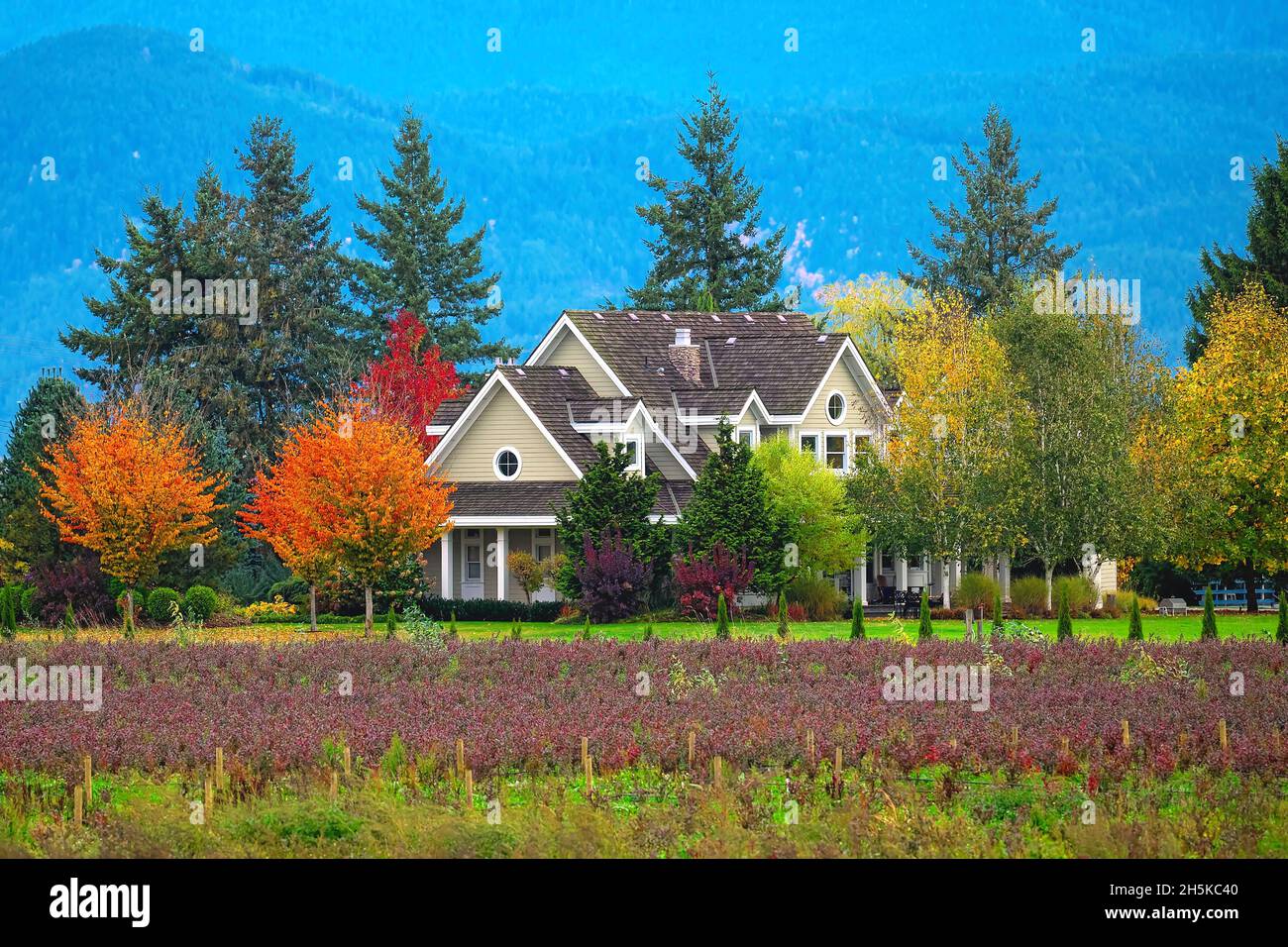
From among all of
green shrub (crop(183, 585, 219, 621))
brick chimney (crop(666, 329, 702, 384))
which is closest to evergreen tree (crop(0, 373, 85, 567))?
green shrub (crop(183, 585, 219, 621))

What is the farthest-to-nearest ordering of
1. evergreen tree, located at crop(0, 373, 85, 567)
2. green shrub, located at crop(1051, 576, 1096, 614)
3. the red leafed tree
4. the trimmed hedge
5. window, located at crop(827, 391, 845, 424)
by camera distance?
1. the red leafed tree
2. window, located at crop(827, 391, 845, 424)
3. green shrub, located at crop(1051, 576, 1096, 614)
4. evergreen tree, located at crop(0, 373, 85, 567)
5. the trimmed hedge

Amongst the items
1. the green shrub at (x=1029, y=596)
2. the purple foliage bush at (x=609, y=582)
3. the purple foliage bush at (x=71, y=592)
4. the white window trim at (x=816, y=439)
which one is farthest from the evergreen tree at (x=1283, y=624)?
the purple foliage bush at (x=71, y=592)

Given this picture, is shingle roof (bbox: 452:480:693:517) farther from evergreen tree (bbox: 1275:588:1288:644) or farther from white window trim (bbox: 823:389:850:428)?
evergreen tree (bbox: 1275:588:1288:644)

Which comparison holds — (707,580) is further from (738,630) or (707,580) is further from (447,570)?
(447,570)

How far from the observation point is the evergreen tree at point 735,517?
1879 inches

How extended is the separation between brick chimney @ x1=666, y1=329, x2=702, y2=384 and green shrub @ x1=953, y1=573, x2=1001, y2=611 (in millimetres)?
12382

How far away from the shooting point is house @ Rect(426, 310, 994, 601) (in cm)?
5212

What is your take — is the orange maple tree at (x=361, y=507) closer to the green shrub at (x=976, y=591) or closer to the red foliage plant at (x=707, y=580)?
the red foliage plant at (x=707, y=580)

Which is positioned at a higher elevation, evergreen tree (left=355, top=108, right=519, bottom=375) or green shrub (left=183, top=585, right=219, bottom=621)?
evergreen tree (left=355, top=108, right=519, bottom=375)

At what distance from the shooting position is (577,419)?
53.1 metres

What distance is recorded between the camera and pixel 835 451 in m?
57.2

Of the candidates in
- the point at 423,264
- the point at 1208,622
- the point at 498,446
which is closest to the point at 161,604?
the point at 498,446
